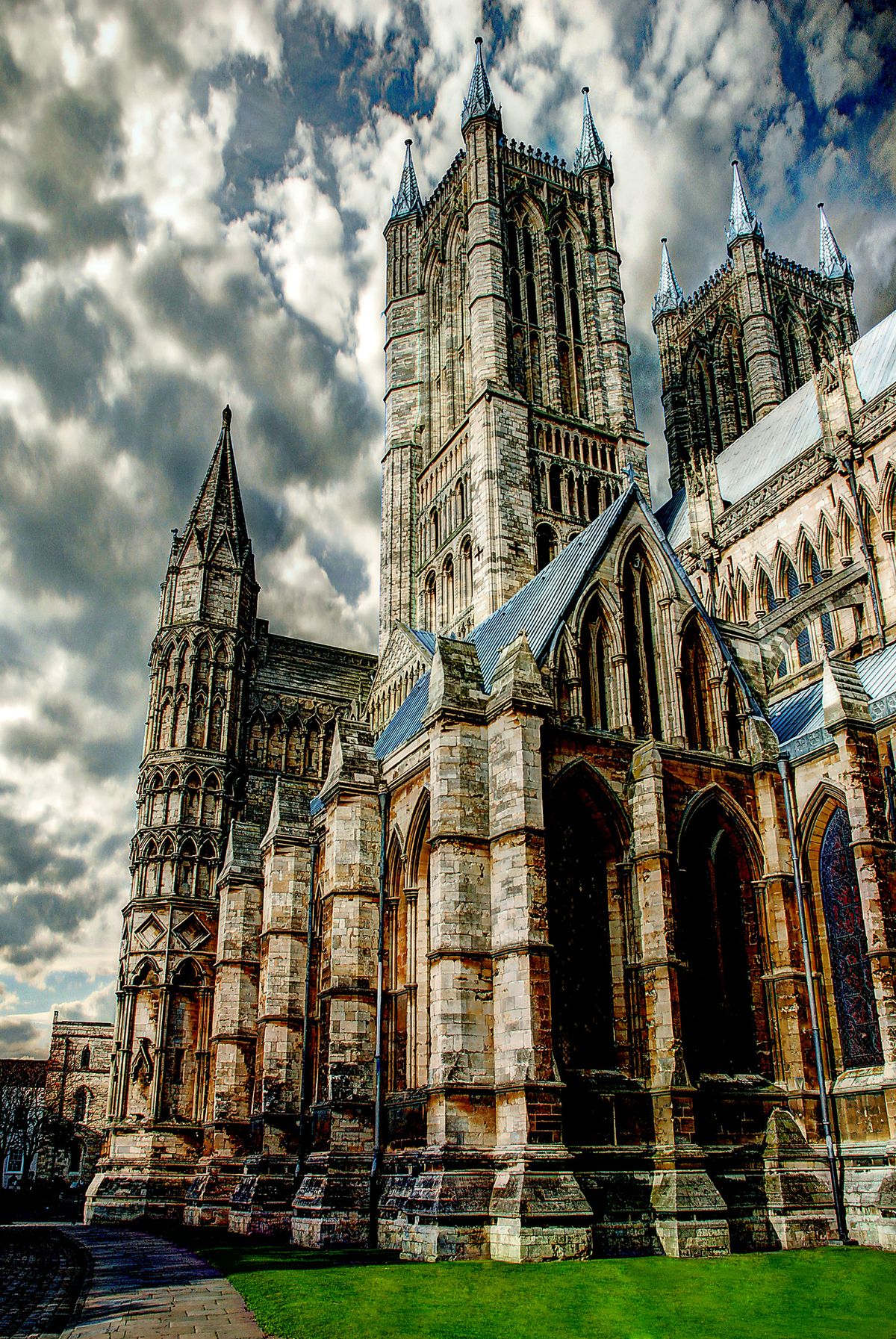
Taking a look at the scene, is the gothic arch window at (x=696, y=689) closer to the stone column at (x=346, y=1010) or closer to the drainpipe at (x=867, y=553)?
the drainpipe at (x=867, y=553)

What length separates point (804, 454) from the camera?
115 feet

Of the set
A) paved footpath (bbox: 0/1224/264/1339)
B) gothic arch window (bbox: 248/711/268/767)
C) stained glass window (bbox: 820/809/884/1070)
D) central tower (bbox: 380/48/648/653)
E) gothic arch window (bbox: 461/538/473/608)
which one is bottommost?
paved footpath (bbox: 0/1224/264/1339)

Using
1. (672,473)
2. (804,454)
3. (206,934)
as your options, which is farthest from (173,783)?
(672,473)

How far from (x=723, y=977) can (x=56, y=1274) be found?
12787 mm

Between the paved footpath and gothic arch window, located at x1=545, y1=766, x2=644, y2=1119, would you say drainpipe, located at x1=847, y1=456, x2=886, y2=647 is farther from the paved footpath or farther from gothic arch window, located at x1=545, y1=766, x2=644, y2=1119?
the paved footpath

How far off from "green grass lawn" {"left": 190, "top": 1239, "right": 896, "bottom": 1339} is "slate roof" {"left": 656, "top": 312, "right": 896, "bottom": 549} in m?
26.2

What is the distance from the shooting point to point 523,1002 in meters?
18.0

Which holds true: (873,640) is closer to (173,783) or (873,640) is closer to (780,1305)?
(780,1305)

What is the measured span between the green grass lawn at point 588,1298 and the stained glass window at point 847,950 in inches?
144

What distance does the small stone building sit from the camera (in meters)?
64.3

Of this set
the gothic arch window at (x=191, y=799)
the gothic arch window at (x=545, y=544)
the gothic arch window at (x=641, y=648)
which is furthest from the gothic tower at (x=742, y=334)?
the gothic arch window at (x=641, y=648)

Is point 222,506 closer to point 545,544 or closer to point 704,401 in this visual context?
point 545,544

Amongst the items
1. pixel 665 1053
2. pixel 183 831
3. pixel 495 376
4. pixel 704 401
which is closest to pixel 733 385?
pixel 704 401

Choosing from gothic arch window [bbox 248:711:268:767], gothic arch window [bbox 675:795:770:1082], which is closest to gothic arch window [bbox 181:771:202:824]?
gothic arch window [bbox 248:711:268:767]
